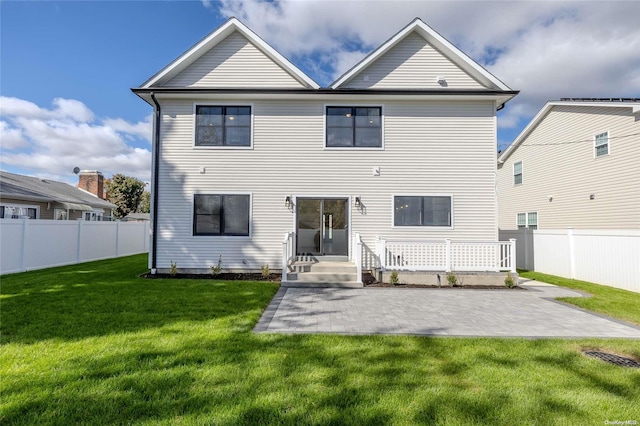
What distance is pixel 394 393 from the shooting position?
115 inches

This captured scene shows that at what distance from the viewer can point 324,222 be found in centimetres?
1037

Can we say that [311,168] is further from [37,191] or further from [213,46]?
[37,191]

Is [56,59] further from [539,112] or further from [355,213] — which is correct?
[539,112]

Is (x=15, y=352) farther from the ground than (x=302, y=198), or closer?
closer

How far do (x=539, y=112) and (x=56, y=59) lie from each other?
70.7 feet

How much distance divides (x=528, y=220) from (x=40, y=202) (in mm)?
28244

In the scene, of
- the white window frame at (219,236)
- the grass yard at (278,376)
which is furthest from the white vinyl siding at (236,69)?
the grass yard at (278,376)

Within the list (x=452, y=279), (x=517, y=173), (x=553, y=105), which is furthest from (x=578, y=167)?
(x=452, y=279)

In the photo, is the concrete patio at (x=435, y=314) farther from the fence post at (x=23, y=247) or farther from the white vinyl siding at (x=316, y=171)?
the fence post at (x=23, y=247)

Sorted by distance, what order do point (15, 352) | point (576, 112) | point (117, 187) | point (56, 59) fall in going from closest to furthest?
point (15, 352), point (56, 59), point (576, 112), point (117, 187)

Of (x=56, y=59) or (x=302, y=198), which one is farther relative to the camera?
(x=56, y=59)

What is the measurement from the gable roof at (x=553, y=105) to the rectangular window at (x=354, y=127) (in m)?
9.24

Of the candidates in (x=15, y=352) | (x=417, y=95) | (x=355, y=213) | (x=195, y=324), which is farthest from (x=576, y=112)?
(x=15, y=352)

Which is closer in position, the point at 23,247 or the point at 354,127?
the point at 23,247
